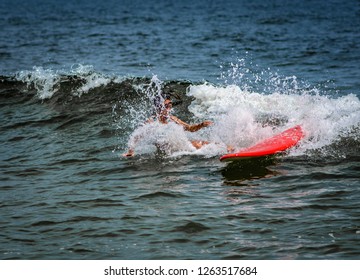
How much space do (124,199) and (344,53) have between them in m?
15.8

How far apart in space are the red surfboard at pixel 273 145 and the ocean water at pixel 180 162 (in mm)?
190

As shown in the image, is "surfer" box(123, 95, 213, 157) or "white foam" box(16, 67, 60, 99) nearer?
"surfer" box(123, 95, 213, 157)

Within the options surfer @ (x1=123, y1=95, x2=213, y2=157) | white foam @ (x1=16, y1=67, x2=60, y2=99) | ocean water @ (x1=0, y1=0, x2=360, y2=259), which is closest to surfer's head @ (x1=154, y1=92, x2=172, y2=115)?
surfer @ (x1=123, y1=95, x2=213, y2=157)

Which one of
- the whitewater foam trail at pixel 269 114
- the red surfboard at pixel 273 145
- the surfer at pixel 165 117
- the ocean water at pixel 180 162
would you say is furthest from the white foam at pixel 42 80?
the red surfboard at pixel 273 145

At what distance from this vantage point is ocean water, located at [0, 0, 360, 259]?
6965 millimetres

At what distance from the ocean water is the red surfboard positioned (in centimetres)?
19

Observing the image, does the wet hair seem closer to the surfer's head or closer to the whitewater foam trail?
the surfer's head

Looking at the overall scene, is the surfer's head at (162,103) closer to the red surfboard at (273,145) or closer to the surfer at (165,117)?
the surfer at (165,117)

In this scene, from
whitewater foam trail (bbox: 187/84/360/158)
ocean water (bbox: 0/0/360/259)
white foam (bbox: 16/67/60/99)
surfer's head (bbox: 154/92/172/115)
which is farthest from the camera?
white foam (bbox: 16/67/60/99)

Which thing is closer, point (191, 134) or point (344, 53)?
point (191, 134)

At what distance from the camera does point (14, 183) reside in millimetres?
9383

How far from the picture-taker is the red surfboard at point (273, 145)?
9383 millimetres
